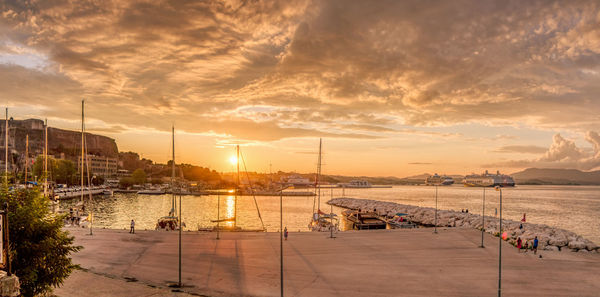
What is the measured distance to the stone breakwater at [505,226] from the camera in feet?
153

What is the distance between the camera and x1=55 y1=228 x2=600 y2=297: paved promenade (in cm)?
2658

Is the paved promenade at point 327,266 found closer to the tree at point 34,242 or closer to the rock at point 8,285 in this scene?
the tree at point 34,242

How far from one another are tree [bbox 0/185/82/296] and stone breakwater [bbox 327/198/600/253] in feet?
161

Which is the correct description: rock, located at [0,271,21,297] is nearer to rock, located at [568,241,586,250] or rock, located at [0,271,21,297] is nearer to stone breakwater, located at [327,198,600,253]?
stone breakwater, located at [327,198,600,253]

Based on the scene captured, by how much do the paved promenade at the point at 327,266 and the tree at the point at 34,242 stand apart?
5.04 m

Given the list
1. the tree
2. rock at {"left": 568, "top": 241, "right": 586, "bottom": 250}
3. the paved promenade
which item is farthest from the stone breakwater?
the tree

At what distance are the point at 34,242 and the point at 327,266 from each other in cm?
2351

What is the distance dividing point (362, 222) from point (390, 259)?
1214 inches

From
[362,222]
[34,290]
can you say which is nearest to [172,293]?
[34,290]

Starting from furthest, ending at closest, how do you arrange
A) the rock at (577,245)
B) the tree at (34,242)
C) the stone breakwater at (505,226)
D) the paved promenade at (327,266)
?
1. the stone breakwater at (505,226)
2. the rock at (577,245)
3. the paved promenade at (327,266)
4. the tree at (34,242)

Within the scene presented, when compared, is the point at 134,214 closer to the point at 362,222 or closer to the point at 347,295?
the point at 362,222

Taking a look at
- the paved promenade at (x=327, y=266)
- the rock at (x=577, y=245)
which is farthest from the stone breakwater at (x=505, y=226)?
the paved promenade at (x=327, y=266)

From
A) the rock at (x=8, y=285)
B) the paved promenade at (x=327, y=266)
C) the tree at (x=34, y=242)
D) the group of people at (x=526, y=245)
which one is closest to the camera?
the rock at (x=8, y=285)

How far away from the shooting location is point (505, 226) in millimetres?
67062
